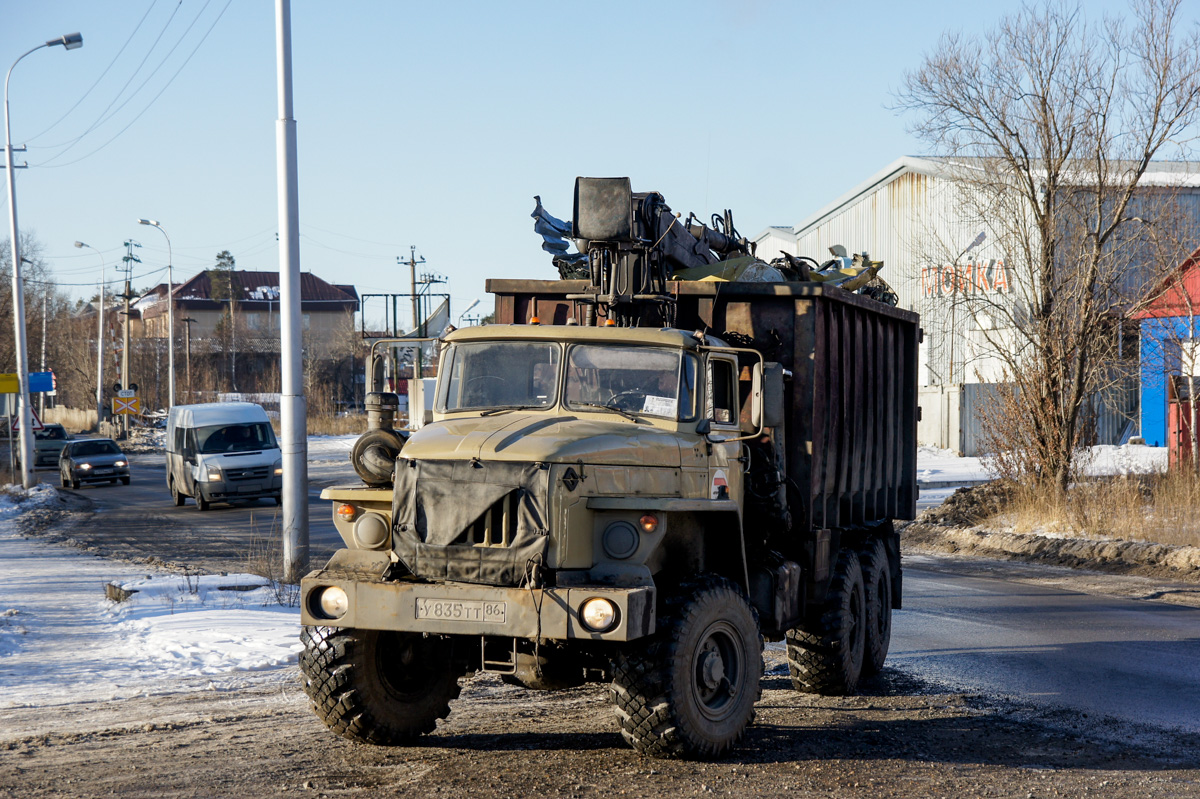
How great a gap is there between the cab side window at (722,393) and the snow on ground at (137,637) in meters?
4.09

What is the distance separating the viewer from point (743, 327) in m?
8.66

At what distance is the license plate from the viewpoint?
6223mm

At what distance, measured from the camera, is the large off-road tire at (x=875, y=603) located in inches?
383

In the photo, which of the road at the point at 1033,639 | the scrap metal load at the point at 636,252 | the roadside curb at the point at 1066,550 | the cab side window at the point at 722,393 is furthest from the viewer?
the roadside curb at the point at 1066,550

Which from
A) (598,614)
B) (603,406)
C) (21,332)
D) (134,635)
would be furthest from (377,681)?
(21,332)

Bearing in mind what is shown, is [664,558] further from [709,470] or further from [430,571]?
[430,571]

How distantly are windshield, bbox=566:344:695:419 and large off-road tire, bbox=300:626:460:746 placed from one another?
1.74 meters

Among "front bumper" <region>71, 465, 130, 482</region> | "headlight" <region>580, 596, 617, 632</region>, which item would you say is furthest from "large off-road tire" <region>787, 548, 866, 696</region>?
"front bumper" <region>71, 465, 130, 482</region>

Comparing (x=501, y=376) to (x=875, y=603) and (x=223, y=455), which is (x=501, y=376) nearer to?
(x=875, y=603)

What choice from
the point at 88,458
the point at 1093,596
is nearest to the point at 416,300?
the point at 88,458

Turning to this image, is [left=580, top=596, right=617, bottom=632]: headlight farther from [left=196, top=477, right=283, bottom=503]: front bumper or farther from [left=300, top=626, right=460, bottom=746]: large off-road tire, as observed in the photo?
[left=196, top=477, right=283, bottom=503]: front bumper

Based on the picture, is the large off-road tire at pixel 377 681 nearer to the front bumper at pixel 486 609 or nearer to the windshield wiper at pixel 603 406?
the front bumper at pixel 486 609

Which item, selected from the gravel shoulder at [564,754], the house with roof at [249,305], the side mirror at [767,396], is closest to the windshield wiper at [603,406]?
the side mirror at [767,396]

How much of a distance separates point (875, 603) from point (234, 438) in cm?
2174
